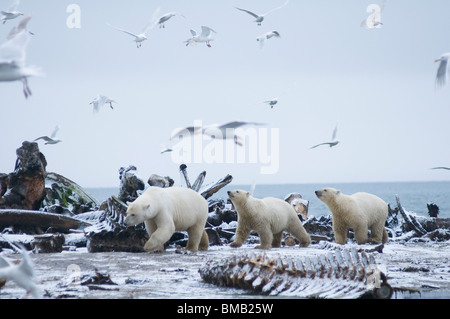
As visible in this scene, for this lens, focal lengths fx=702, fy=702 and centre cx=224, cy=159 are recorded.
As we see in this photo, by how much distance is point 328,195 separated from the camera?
6.20 meters

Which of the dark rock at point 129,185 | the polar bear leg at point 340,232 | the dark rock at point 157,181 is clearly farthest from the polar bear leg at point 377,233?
the dark rock at point 129,185

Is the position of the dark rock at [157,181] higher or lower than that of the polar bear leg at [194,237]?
higher

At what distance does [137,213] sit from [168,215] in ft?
1.06

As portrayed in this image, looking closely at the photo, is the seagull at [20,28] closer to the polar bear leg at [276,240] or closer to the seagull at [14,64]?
the seagull at [14,64]

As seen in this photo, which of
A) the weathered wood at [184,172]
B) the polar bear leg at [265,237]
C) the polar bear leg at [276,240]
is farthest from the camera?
the weathered wood at [184,172]

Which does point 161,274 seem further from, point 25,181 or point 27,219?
point 25,181

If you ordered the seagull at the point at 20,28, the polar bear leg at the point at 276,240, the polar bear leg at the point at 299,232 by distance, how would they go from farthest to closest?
the polar bear leg at the point at 276,240
the polar bear leg at the point at 299,232
the seagull at the point at 20,28

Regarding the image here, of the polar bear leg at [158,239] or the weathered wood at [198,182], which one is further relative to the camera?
the weathered wood at [198,182]

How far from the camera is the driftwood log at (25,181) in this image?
18.5ft

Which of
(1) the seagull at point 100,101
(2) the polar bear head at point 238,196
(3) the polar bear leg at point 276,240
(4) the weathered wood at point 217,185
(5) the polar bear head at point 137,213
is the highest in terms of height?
(1) the seagull at point 100,101
